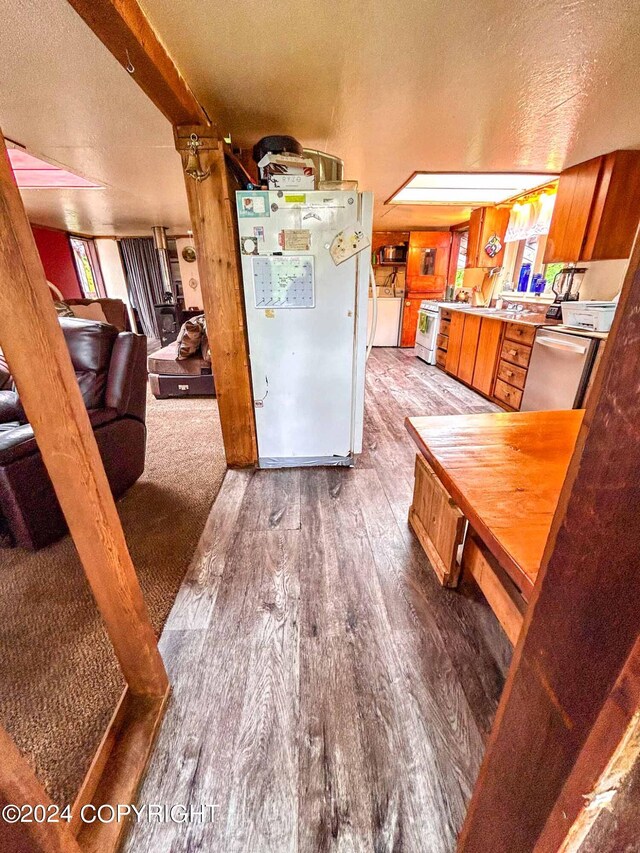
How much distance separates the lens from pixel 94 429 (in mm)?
1891

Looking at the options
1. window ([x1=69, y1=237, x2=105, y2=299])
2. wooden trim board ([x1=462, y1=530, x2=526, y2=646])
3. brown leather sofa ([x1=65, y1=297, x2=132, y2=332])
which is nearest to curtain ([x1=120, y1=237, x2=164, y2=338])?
window ([x1=69, y1=237, x2=105, y2=299])

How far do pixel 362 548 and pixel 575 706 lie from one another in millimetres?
1428

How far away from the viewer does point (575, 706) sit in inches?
15.3

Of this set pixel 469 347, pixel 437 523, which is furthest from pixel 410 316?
pixel 437 523

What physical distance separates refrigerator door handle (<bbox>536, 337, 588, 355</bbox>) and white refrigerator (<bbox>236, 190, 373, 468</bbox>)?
1763 millimetres

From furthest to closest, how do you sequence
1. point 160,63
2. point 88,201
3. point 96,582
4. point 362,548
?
point 88,201, point 362,548, point 160,63, point 96,582

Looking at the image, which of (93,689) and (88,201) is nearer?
(93,689)

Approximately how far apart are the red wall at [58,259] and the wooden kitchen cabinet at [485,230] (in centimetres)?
722

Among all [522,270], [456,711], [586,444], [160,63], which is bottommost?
[456,711]

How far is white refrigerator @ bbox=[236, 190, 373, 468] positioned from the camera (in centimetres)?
191

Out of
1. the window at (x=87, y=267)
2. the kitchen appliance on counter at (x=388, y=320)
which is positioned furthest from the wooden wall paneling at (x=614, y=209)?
the window at (x=87, y=267)

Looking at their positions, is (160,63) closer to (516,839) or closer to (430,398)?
(516,839)

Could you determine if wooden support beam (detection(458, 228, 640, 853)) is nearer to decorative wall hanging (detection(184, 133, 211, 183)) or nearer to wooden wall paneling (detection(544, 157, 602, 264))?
decorative wall hanging (detection(184, 133, 211, 183))

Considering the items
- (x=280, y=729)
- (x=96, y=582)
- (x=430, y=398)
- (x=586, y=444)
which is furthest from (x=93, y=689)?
(x=430, y=398)
